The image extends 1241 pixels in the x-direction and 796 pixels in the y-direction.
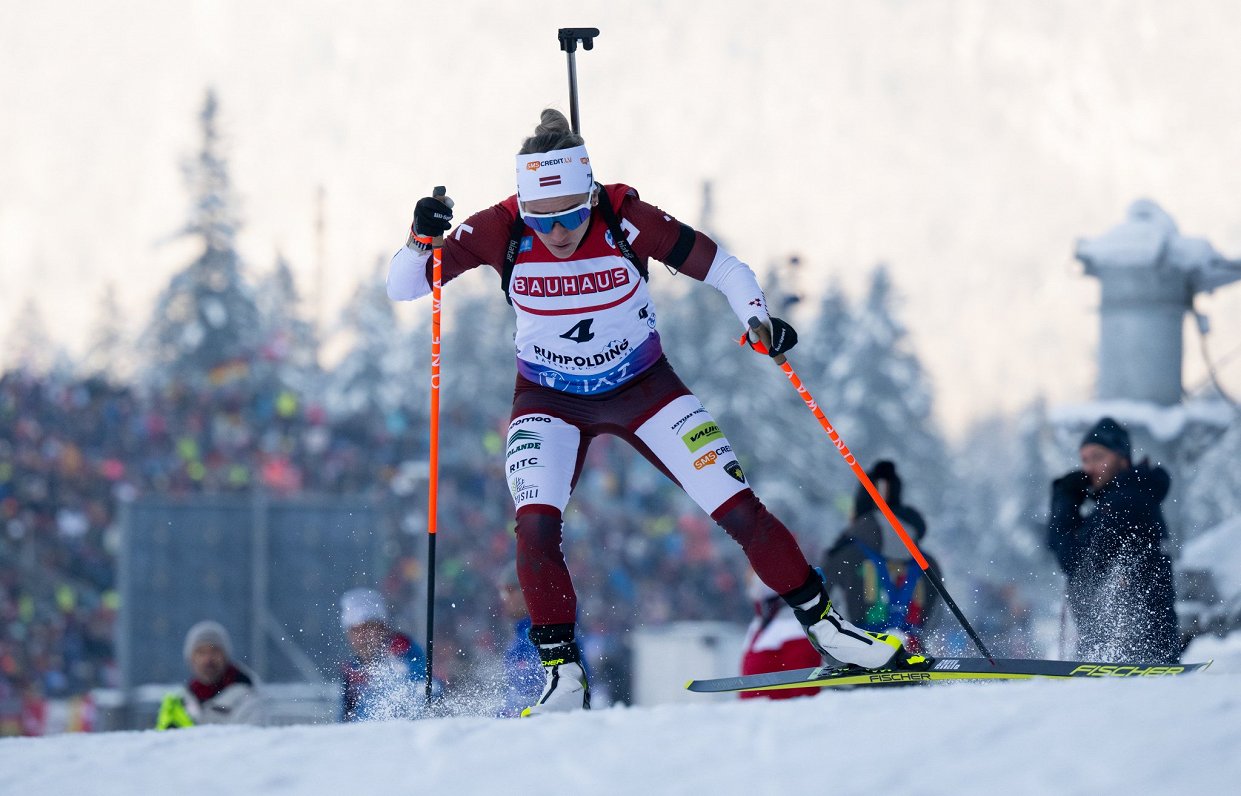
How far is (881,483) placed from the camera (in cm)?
710

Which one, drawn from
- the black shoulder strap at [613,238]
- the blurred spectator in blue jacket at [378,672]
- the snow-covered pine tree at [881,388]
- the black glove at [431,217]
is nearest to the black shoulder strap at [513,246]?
the black shoulder strap at [613,238]

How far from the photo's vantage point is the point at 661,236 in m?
5.18

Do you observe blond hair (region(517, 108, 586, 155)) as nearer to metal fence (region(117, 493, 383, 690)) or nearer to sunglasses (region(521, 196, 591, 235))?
sunglasses (region(521, 196, 591, 235))

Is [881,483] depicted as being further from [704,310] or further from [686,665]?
[704,310]

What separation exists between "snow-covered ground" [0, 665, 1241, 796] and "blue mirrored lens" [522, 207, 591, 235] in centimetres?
166

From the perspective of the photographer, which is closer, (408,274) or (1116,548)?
(408,274)

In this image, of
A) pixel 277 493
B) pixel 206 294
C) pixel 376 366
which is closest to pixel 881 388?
pixel 376 366

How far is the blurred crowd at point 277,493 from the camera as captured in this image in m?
15.8

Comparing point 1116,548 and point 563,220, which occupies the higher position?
point 563,220

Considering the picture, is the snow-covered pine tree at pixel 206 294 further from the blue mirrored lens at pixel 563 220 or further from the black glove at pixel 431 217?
the blue mirrored lens at pixel 563 220

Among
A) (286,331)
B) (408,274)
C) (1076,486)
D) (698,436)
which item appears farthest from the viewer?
(286,331)

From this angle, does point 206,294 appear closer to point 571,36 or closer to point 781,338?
point 571,36

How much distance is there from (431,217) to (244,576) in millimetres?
6544

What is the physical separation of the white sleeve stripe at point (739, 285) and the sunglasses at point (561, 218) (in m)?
0.51
